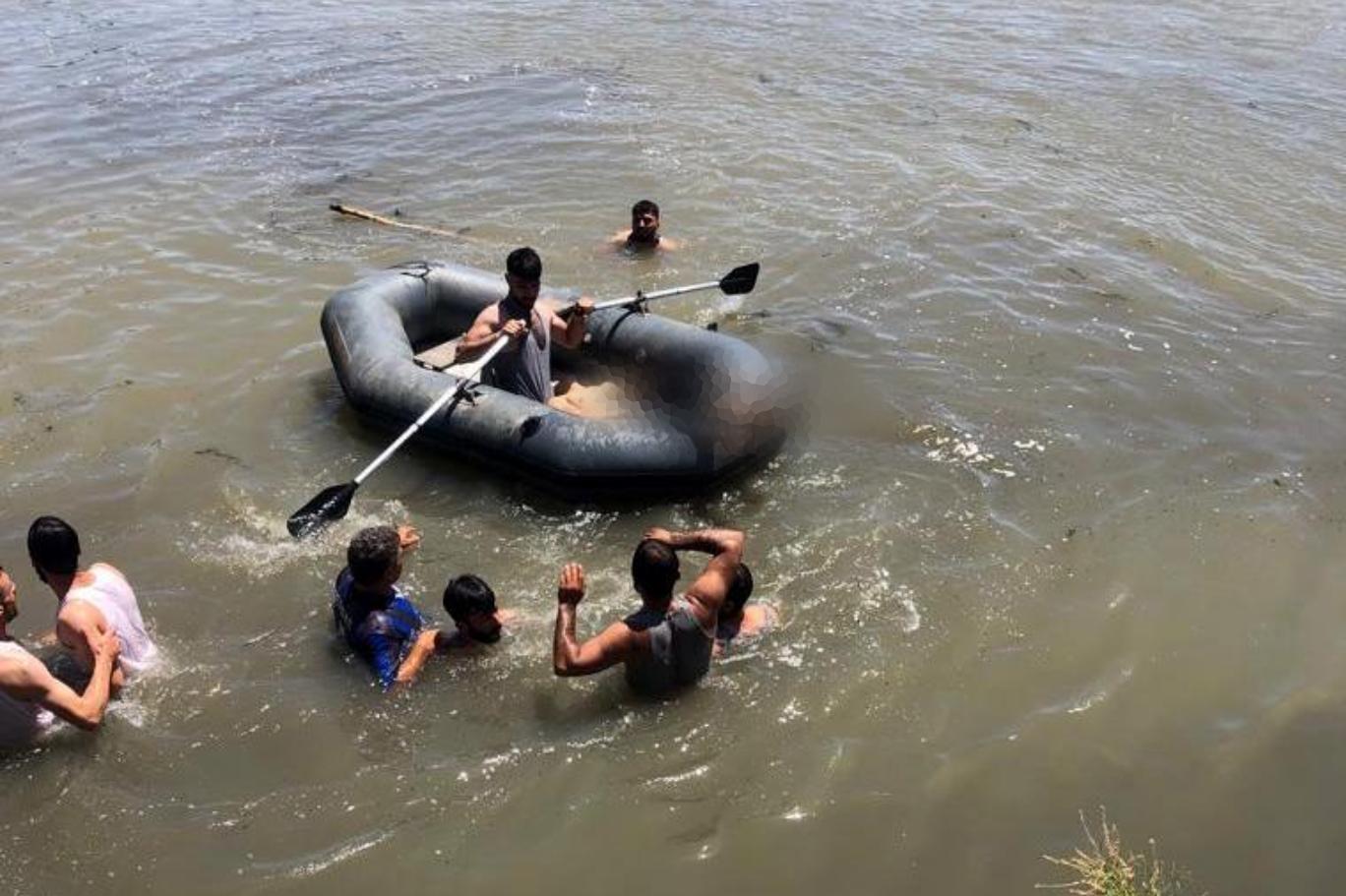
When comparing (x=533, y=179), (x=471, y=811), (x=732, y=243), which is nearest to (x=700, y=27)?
(x=533, y=179)

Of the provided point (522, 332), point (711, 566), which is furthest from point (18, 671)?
point (522, 332)

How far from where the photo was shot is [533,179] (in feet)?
35.0

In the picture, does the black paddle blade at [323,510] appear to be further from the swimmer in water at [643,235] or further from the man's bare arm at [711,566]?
the swimmer in water at [643,235]

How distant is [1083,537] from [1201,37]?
13.7 meters

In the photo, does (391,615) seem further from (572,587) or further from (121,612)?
(121,612)

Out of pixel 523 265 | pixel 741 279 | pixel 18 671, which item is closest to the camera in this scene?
pixel 18 671

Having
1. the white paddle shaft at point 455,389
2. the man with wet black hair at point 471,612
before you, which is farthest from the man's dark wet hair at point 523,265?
the man with wet black hair at point 471,612

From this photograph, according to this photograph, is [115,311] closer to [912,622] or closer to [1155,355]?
[912,622]

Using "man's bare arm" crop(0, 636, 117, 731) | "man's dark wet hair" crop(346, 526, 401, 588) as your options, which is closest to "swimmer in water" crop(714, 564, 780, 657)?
"man's dark wet hair" crop(346, 526, 401, 588)

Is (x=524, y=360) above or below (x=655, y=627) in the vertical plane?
above

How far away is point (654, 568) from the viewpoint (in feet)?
14.1

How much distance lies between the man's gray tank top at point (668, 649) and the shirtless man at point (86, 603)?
7.27 ft

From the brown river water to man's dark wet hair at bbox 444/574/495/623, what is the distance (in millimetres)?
310

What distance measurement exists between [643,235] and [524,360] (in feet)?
9.33
